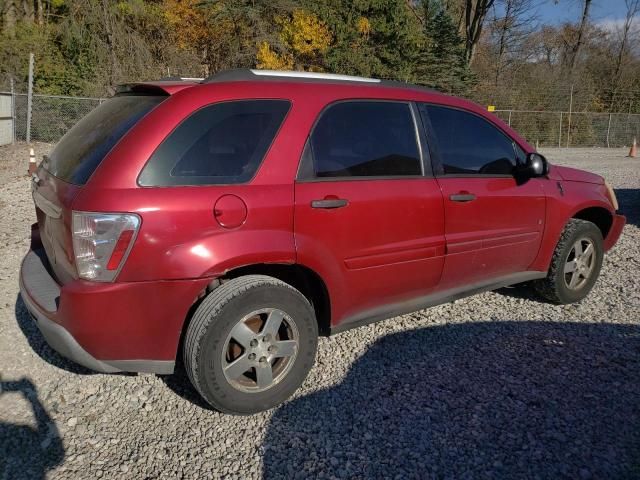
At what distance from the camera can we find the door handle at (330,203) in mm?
2963

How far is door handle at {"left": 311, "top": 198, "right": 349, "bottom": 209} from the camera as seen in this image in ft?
9.72

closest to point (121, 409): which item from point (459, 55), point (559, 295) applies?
point (559, 295)

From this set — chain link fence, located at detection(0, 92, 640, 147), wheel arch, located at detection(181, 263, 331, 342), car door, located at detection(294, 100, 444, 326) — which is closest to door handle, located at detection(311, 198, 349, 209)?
car door, located at detection(294, 100, 444, 326)

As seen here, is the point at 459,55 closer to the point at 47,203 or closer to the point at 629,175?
the point at 629,175

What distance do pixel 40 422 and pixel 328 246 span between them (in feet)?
5.93

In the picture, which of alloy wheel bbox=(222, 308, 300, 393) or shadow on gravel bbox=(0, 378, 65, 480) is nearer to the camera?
shadow on gravel bbox=(0, 378, 65, 480)

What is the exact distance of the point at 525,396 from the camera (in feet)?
10.4

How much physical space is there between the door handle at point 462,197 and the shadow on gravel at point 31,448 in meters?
2.71

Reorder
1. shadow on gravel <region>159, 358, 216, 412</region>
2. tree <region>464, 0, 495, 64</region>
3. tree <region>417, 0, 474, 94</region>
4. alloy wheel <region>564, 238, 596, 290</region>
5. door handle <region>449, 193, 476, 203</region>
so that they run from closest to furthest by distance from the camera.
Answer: shadow on gravel <region>159, 358, 216, 412</region>, door handle <region>449, 193, 476, 203</region>, alloy wheel <region>564, 238, 596, 290</region>, tree <region>417, 0, 474, 94</region>, tree <region>464, 0, 495, 64</region>

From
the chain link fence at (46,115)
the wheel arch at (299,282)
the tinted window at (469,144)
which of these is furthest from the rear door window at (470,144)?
the chain link fence at (46,115)

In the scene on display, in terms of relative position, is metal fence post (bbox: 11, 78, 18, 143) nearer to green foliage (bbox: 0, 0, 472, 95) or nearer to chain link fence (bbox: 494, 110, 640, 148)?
green foliage (bbox: 0, 0, 472, 95)

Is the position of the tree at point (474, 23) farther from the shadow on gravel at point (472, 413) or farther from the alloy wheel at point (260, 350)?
the alloy wheel at point (260, 350)

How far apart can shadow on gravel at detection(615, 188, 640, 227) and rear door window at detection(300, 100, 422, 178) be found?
5.70 m

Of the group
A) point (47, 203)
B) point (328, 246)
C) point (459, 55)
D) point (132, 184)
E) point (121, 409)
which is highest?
point (459, 55)
